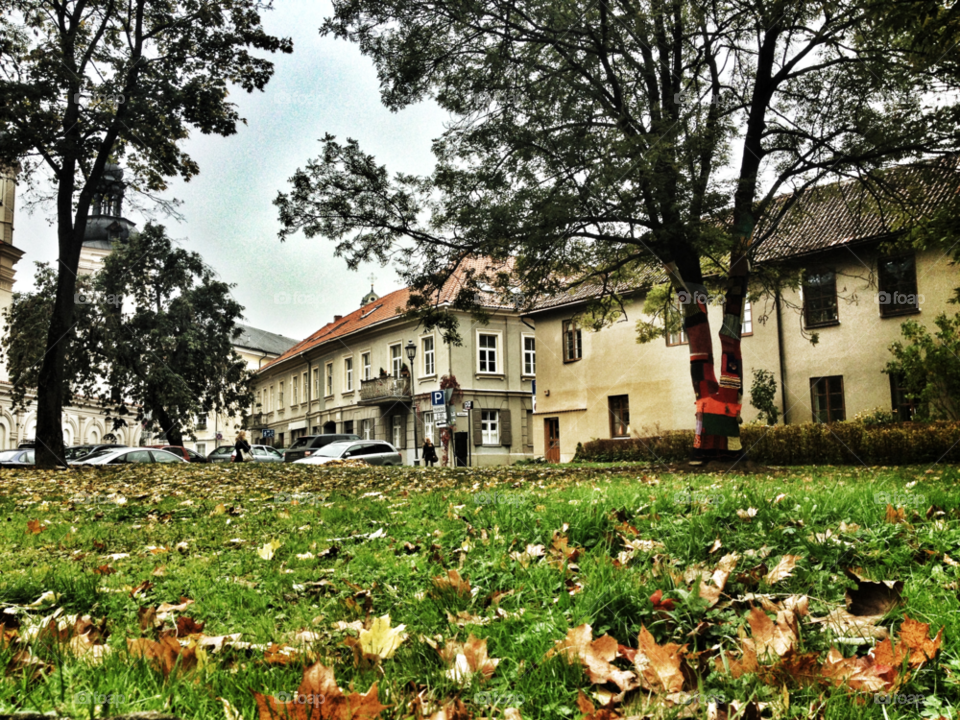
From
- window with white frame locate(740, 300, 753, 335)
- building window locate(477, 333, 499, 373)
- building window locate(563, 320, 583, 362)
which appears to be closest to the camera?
window with white frame locate(740, 300, 753, 335)

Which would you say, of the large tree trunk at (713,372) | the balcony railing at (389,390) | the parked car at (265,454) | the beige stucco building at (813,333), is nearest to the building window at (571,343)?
the beige stucco building at (813,333)

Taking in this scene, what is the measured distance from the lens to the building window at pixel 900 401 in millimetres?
22961

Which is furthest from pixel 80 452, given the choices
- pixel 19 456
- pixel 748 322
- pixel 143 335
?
pixel 748 322

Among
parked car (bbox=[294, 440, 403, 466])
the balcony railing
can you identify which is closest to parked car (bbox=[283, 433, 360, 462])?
parked car (bbox=[294, 440, 403, 466])

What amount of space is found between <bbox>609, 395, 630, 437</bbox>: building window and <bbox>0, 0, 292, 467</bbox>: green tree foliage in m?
19.7

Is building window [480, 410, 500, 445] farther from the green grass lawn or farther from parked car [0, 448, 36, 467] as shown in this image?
the green grass lawn

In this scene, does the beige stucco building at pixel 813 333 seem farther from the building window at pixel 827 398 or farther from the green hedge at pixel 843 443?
the green hedge at pixel 843 443

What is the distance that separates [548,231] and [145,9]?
14382 millimetres

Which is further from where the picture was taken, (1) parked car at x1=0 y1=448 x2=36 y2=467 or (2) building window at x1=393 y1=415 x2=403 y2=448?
(2) building window at x1=393 y1=415 x2=403 y2=448

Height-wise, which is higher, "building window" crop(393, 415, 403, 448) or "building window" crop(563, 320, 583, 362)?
"building window" crop(563, 320, 583, 362)

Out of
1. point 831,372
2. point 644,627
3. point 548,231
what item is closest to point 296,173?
point 548,231

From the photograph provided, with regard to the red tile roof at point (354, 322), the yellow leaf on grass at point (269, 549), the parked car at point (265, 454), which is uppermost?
the red tile roof at point (354, 322)

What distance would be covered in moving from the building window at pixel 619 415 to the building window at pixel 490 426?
12.0 meters

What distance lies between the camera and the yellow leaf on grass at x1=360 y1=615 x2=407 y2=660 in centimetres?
292
